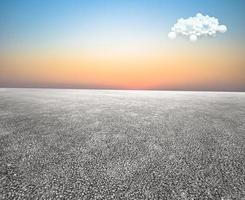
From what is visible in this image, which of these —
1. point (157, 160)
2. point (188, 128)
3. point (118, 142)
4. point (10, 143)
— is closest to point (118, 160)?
point (157, 160)

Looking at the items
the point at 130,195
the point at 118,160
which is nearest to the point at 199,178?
the point at 130,195

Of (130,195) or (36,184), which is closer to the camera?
(130,195)

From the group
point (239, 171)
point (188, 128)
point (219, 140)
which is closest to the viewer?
point (239, 171)

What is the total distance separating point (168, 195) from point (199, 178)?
638mm

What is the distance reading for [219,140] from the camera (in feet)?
12.8

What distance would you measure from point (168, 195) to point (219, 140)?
2.71 metres

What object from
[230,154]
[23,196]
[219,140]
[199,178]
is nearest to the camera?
[23,196]

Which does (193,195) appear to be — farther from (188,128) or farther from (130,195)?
(188,128)

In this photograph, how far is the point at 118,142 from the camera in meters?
3.68

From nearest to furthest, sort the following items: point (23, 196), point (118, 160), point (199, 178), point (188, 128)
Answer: point (23, 196)
point (199, 178)
point (118, 160)
point (188, 128)

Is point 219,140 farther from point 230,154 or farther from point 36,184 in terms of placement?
point 36,184

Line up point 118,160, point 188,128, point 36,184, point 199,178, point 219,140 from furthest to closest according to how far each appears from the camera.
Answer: point 188,128 < point 219,140 < point 118,160 < point 199,178 < point 36,184

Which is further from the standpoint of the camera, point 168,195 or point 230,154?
point 230,154

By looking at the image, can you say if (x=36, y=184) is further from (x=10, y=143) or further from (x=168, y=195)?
(x=10, y=143)
